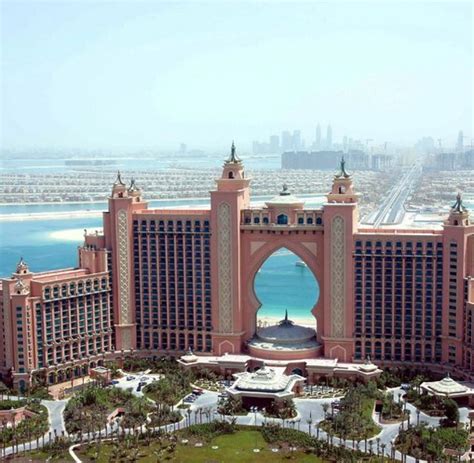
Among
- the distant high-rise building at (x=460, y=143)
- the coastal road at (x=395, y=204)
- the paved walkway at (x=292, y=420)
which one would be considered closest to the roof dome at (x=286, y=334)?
the paved walkway at (x=292, y=420)

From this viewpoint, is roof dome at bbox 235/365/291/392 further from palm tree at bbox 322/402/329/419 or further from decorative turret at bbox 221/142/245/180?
decorative turret at bbox 221/142/245/180

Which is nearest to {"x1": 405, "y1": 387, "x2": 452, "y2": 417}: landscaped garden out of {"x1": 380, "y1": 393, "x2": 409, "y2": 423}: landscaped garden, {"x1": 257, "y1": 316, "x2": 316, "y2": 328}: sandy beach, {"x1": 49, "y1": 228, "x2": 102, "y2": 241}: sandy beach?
{"x1": 380, "y1": 393, "x2": 409, "y2": 423}: landscaped garden

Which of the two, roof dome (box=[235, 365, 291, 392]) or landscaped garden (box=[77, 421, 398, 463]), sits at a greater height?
roof dome (box=[235, 365, 291, 392])

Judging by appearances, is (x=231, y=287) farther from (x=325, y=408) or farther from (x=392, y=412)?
(x=392, y=412)

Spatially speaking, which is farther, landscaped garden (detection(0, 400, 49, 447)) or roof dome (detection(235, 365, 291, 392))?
roof dome (detection(235, 365, 291, 392))

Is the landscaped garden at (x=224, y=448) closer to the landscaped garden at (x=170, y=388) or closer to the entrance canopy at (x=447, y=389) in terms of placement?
the landscaped garden at (x=170, y=388)
